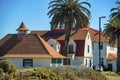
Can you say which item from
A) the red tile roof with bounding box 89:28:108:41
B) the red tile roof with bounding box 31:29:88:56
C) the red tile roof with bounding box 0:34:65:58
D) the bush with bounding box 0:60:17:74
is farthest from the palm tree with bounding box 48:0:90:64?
the bush with bounding box 0:60:17:74

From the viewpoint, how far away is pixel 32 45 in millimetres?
58469

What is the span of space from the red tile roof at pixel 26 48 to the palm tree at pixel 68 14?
3872mm

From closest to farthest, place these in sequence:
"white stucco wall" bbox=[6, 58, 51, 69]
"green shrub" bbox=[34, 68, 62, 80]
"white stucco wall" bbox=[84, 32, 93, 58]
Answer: "green shrub" bbox=[34, 68, 62, 80] < "white stucco wall" bbox=[6, 58, 51, 69] < "white stucco wall" bbox=[84, 32, 93, 58]

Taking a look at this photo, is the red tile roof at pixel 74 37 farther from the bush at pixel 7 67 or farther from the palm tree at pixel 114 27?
the bush at pixel 7 67

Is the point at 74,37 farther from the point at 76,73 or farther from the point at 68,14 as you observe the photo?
the point at 76,73

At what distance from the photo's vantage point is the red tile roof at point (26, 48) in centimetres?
5700

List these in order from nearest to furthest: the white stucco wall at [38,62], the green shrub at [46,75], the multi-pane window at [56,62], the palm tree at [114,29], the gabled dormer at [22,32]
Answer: the green shrub at [46,75] < the white stucco wall at [38,62] < the multi-pane window at [56,62] < the gabled dormer at [22,32] < the palm tree at [114,29]

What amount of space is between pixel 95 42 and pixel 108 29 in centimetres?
1120

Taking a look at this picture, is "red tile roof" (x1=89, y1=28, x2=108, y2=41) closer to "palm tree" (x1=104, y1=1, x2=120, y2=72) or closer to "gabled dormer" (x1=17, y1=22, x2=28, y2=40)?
"palm tree" (x1=104, y1=1, x2=120, y2=72)

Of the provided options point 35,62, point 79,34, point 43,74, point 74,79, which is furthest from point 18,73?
point 79,34

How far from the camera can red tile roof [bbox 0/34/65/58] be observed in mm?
57000

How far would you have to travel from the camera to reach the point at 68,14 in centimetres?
6038

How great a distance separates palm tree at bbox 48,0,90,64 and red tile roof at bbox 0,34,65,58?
3.87 m

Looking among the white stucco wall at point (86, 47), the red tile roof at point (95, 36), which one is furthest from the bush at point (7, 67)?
the red tile roof at point (95, 36)
